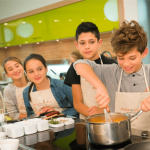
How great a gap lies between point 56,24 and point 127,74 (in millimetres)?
2524

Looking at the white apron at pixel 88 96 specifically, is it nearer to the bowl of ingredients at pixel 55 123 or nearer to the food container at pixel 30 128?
the bowl of ingredients at pixel 55 123

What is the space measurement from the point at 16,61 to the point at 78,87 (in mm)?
968

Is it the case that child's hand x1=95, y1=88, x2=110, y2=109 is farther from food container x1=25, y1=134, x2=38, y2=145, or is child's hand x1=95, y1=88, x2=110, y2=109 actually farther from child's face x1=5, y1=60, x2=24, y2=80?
child's face x1=5, y1=60, x2=24, y2=80

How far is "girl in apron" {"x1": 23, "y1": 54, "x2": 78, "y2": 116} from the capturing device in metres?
1.85

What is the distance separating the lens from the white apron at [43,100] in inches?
72.1

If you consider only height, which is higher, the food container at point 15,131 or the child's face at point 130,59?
the child's face at point 130,59

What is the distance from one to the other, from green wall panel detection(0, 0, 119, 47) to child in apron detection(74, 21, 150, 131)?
1560mm

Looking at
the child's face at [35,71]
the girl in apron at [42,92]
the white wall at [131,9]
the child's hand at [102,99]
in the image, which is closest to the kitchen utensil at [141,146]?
the child's hand at [102,99]

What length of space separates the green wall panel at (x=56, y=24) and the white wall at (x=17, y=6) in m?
0.20

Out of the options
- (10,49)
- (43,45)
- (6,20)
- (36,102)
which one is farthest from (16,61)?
(10,49)

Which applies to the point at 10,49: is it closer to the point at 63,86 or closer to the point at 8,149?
the point at 63,86

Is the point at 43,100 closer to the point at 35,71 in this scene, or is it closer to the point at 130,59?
the point at 35,71

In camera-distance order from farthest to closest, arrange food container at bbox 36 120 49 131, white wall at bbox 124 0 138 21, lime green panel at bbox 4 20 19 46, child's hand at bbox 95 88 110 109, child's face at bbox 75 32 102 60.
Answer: lime green panel at bbox 4 20 19 46 < white wall at bbox 124 0 138 21 < child's face at bbox 75 32 102 60 < food container at bbox 36 120 49 131 < child's hand at bbox 95 88 110 109

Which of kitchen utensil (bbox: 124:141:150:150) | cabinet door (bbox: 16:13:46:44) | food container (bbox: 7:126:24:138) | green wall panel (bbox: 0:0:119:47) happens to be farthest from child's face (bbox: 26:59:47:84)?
cabinet door (bbox: 16:13:46:44)
